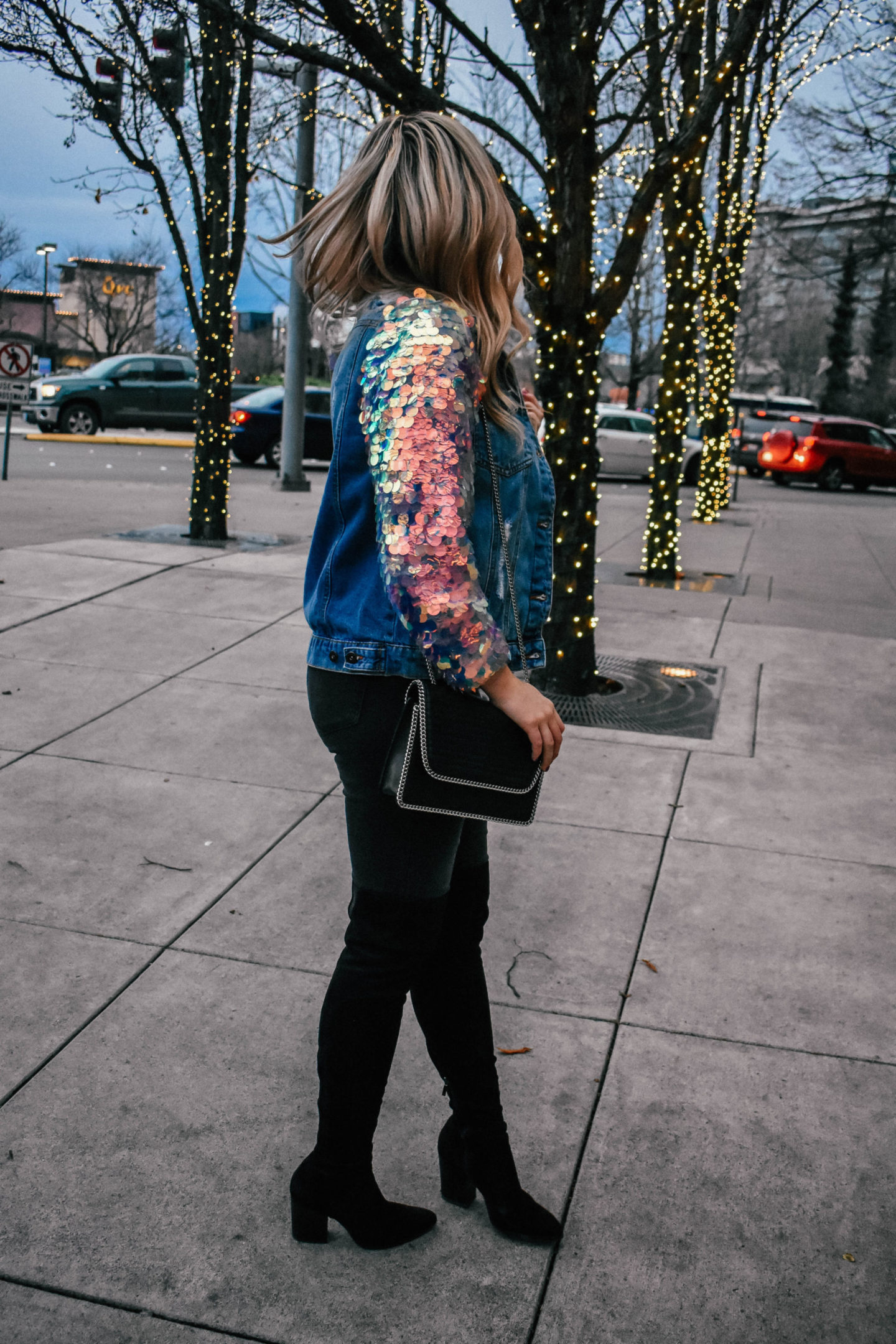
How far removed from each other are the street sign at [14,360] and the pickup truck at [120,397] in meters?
12.0

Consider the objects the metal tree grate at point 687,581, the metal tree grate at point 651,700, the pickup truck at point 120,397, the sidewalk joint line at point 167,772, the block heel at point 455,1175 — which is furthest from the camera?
the pickup truck at point 120,397

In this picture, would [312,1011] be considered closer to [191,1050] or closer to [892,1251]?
[191,1050]

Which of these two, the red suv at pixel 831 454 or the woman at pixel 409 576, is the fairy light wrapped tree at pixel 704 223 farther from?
the red suv at pixel 831 454

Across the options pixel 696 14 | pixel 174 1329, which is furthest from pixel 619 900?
pixel 696 14

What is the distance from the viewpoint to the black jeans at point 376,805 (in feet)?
6.27

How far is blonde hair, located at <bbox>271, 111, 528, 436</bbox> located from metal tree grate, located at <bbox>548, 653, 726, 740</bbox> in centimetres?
378

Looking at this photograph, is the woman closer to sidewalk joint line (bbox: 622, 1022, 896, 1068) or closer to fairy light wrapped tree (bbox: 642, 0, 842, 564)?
sidewalk joint line (bbox: 622, 1022, 896, 1068)

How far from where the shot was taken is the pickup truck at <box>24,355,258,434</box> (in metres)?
26.5

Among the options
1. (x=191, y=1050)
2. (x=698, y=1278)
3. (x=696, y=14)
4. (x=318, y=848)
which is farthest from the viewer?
(x=696, y=14)

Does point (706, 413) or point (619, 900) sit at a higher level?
point (706, 413)

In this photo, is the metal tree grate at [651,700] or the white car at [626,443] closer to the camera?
the metal tree grate at [651,700]

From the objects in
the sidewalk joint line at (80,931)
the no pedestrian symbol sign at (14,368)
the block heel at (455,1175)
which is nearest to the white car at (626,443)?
the no pedestrian symbol sign at (14,368)

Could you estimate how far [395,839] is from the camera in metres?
1.94

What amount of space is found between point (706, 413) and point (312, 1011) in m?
14.7
